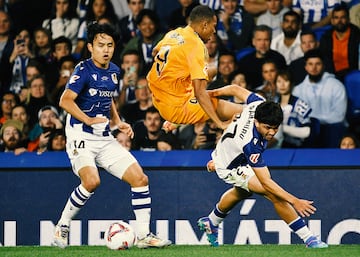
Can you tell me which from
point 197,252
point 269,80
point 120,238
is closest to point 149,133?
point 269,80

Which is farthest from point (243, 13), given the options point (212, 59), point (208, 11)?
point (208, 11)

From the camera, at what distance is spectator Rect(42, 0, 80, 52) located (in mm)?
13414

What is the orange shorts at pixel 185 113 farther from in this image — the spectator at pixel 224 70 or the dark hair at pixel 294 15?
the dark hair at pixel 294 15

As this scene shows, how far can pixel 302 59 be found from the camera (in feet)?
40.2

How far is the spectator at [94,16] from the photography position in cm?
1328

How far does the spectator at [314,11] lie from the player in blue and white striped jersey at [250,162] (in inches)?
146

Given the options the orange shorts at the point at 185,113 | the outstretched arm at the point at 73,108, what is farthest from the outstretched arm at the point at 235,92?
the outstretched arm at the point at 73,108

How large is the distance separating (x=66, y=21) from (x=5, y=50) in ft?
3.13

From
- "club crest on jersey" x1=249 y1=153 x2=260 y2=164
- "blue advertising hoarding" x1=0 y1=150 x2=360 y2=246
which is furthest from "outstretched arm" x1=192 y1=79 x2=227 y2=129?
"blue advertising hoarding" x1=0 y1=150 x2=360 y2=246

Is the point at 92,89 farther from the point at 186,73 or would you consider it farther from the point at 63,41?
the point at 63,41

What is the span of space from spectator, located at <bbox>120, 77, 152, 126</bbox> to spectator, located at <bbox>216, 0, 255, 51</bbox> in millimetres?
1273

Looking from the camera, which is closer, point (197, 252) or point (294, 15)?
point (197, 252)

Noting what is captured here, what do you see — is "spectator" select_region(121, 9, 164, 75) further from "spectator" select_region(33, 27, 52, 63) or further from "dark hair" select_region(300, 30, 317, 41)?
"dark hair" select_region(300, 30, 317, 41)

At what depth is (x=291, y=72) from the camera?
1215cm
